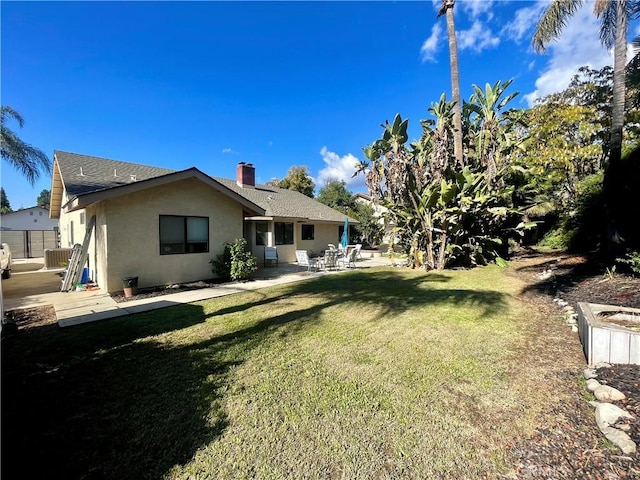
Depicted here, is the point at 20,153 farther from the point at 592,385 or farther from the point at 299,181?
the point at 299,181

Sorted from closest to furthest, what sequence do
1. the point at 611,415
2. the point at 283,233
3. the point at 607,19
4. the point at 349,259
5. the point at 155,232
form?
the point at 611,415 < the point at 155,232 < the point at 607,19 < the point at 349,259 < the point at 283,233

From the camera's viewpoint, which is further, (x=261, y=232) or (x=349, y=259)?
(x=261, y=232)

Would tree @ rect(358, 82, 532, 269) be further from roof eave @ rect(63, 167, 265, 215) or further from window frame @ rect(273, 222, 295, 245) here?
roof eave @ rect(63, 167, 265, 215)

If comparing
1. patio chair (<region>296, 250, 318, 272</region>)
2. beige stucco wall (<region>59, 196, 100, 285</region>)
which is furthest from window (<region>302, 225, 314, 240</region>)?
beige stucco wall (<region>59, 196, 100, 285</region>)

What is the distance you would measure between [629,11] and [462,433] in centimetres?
1369

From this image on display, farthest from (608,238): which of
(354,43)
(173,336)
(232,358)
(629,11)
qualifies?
(354,43)

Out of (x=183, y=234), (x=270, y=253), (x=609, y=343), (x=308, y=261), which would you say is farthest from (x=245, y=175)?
(x=609, y=343)

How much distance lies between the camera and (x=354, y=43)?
54.1 ft

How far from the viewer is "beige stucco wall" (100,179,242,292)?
9.43 m

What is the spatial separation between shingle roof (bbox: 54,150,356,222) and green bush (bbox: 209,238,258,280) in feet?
9.45

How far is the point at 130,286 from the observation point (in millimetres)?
9203

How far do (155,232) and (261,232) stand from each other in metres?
7.24

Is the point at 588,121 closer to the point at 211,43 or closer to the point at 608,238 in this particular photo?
the point at 608,238

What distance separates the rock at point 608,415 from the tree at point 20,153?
21498 mm
